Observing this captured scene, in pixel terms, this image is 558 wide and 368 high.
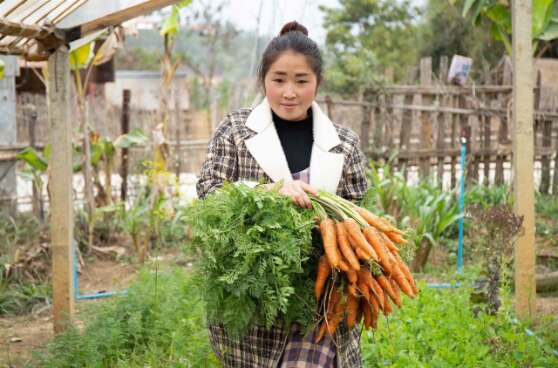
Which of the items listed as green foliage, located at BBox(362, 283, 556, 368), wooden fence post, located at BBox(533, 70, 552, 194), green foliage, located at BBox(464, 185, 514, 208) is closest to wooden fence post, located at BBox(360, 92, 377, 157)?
green foliage, located at BBox(464, 185, 514, 208)

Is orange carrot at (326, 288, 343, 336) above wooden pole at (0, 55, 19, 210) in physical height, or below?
below

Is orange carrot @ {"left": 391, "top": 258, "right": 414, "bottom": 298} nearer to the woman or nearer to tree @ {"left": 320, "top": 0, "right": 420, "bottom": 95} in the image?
the woman

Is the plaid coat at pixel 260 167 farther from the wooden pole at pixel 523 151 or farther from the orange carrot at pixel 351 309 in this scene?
the wooden pole at pixel 523 151

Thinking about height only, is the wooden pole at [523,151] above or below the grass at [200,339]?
above

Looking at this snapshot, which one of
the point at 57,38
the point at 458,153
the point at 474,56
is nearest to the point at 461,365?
the point at 57,38

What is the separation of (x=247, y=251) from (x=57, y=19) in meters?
2.77

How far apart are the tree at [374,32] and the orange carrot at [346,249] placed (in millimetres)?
16780

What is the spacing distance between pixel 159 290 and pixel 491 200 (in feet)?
16.0

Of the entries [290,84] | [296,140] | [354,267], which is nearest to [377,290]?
[354,267]

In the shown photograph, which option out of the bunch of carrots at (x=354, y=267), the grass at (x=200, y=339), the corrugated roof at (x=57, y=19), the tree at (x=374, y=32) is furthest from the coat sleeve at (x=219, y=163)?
the tree at (x=374, y=32)

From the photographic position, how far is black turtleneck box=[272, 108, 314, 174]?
2773 mm

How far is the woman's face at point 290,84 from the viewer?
8.71ft

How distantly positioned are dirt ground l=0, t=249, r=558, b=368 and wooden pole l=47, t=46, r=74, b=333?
40 cm

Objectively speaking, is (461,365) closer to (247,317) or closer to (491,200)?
(247,317)
